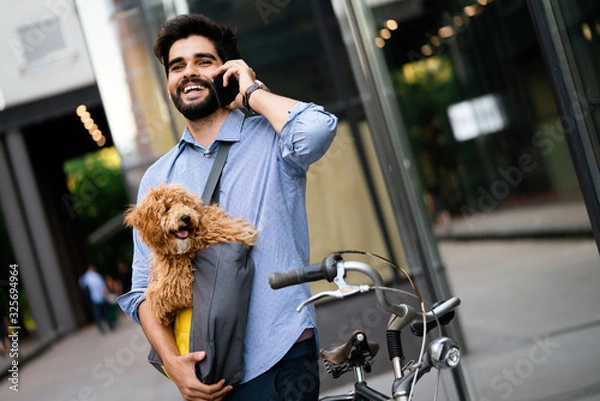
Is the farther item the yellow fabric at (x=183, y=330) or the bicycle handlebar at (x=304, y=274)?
the yellow fabric at (x=183, y=330)

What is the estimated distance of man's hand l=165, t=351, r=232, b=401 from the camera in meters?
2.11

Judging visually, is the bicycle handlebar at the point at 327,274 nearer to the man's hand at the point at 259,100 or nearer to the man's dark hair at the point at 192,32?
the man's hand at the point at 259,100

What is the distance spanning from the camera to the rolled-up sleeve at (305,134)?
221 cm

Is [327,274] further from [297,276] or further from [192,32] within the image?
[192,32]

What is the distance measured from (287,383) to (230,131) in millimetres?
697

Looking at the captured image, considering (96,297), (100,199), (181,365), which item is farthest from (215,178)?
(100,199)

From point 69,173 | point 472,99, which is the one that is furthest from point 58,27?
point 69,173

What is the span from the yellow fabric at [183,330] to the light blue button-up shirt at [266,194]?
0.49ft

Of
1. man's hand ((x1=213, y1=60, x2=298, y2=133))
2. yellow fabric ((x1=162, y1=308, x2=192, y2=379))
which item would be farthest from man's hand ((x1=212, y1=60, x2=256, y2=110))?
yellow fabric ((x1=162, y1=308, x2=192, y2=379))

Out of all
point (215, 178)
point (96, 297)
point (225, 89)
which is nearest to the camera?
point (215, 178)

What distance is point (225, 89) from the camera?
2420mm

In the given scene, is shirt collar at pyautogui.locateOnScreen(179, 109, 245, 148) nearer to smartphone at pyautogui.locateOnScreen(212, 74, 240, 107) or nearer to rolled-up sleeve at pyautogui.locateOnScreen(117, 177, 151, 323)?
smartphone at pyautogui.locateOnScreen(212, 74, 240, 107)

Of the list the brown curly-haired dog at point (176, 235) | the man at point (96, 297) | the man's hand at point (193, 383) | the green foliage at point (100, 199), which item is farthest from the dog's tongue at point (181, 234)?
the green foliage at point (100, 199)

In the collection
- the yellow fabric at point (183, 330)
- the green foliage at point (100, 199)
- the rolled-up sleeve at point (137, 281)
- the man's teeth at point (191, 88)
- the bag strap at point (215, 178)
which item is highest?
the green foliage at point (100, 199)
